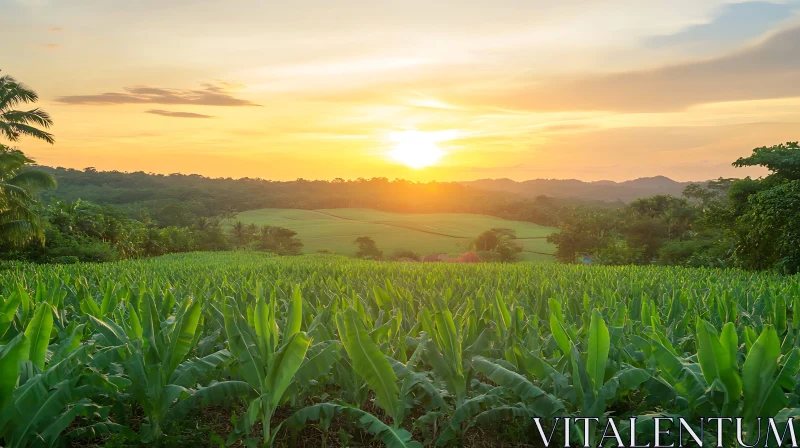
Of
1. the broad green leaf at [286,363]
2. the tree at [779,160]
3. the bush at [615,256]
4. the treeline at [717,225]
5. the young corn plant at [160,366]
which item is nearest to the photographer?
the broad green leaf at [286,363]

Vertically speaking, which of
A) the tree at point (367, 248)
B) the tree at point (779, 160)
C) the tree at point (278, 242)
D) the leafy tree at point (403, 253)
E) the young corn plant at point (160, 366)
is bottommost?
the leafy tree at point (403, 253)

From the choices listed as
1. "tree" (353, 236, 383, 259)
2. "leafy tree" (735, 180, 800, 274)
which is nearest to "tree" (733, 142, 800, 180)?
"leafy tree" (735, 180, 800, 274)

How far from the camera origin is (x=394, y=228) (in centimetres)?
7544

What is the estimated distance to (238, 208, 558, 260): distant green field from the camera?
6042cm

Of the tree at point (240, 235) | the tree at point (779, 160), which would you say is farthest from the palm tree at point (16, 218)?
the tree at point (779, 160)

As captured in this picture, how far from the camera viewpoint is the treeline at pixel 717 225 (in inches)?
670

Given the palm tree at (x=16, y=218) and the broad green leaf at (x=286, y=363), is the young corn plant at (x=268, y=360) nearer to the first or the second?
the broad green leaf at (x=286, y=363)

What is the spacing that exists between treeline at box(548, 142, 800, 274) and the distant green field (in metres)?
8.09

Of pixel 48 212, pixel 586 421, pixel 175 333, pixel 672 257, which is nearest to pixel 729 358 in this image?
pixel 586 421

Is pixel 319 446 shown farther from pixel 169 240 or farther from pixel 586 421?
pixel 169 240

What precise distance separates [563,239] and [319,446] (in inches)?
1666

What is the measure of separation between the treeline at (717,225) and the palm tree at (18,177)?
89.6 ft

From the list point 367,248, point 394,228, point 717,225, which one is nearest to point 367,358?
point 717,225

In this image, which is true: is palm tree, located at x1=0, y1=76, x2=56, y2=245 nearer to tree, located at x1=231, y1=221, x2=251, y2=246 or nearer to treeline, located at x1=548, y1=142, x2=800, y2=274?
tree, located at x1=231, y1=221, x2=251, y2=246
